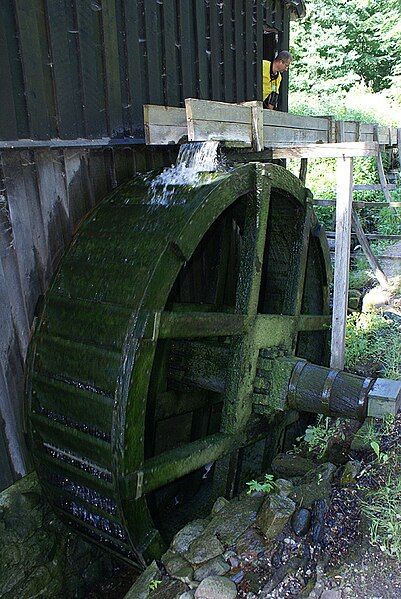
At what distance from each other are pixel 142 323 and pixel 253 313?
1.03 meters

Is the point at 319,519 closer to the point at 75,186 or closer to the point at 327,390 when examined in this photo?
the point at 327,390

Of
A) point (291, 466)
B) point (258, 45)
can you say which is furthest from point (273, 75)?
point (291, 466)

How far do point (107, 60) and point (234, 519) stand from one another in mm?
2973

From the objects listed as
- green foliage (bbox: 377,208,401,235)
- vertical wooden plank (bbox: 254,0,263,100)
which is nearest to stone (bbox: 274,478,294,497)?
vertical wooden plank (bbox: 254,0,263,100)

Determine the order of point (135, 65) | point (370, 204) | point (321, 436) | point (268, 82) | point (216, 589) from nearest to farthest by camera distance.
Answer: point (216, 589), point (135, 65), point (321, 436), point (268, 82), point (370, 204)

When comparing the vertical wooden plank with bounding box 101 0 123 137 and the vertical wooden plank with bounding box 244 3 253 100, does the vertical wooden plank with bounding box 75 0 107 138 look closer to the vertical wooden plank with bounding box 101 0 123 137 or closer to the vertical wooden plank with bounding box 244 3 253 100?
the vertical wooden plank with bounding box 101 0 123 137

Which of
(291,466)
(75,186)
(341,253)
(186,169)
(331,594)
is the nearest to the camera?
(331,594)

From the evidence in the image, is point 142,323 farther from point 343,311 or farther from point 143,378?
point 343,311

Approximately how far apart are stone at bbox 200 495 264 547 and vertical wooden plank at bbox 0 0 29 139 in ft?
8.13

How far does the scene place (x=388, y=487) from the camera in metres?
3.04

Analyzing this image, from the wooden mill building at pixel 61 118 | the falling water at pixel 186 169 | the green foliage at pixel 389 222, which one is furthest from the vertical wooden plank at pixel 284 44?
the green foliage at pixel 389 222

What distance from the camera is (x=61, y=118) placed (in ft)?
10.4

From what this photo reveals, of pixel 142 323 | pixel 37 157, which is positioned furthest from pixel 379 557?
pixel 37 157

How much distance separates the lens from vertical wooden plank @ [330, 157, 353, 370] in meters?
3.94
